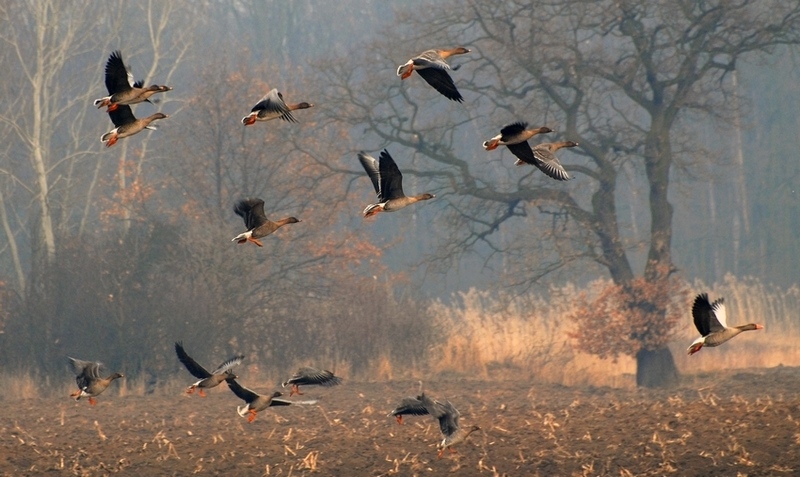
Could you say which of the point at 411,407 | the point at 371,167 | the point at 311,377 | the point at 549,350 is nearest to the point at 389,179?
the point at 371,167

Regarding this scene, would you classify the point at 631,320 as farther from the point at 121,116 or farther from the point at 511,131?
the point at 121,116

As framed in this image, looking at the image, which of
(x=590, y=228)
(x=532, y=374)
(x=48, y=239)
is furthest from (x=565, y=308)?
(x=48, y=239)

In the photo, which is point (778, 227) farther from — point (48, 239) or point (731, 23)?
point (48, 239)

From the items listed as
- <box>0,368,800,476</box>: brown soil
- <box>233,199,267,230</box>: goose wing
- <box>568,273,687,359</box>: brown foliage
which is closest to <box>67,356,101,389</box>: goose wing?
<box>0,368,800,476</box>: brown soil

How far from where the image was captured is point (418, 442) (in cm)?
1049

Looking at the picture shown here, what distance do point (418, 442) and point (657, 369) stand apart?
9.38 m

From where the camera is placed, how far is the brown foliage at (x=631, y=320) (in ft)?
59.9

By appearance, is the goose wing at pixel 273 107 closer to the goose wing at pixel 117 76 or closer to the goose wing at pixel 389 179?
the goose wing at pixel 389 179

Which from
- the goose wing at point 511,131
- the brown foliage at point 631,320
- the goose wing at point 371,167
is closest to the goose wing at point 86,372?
the goose wing at point 371,167

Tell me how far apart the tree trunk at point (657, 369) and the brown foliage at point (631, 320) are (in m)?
0.33

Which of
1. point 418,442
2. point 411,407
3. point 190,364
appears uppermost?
point 190,364

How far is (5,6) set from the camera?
2475 cm

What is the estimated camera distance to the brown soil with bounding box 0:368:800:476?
→ 9023mm

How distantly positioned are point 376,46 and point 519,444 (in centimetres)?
1162
